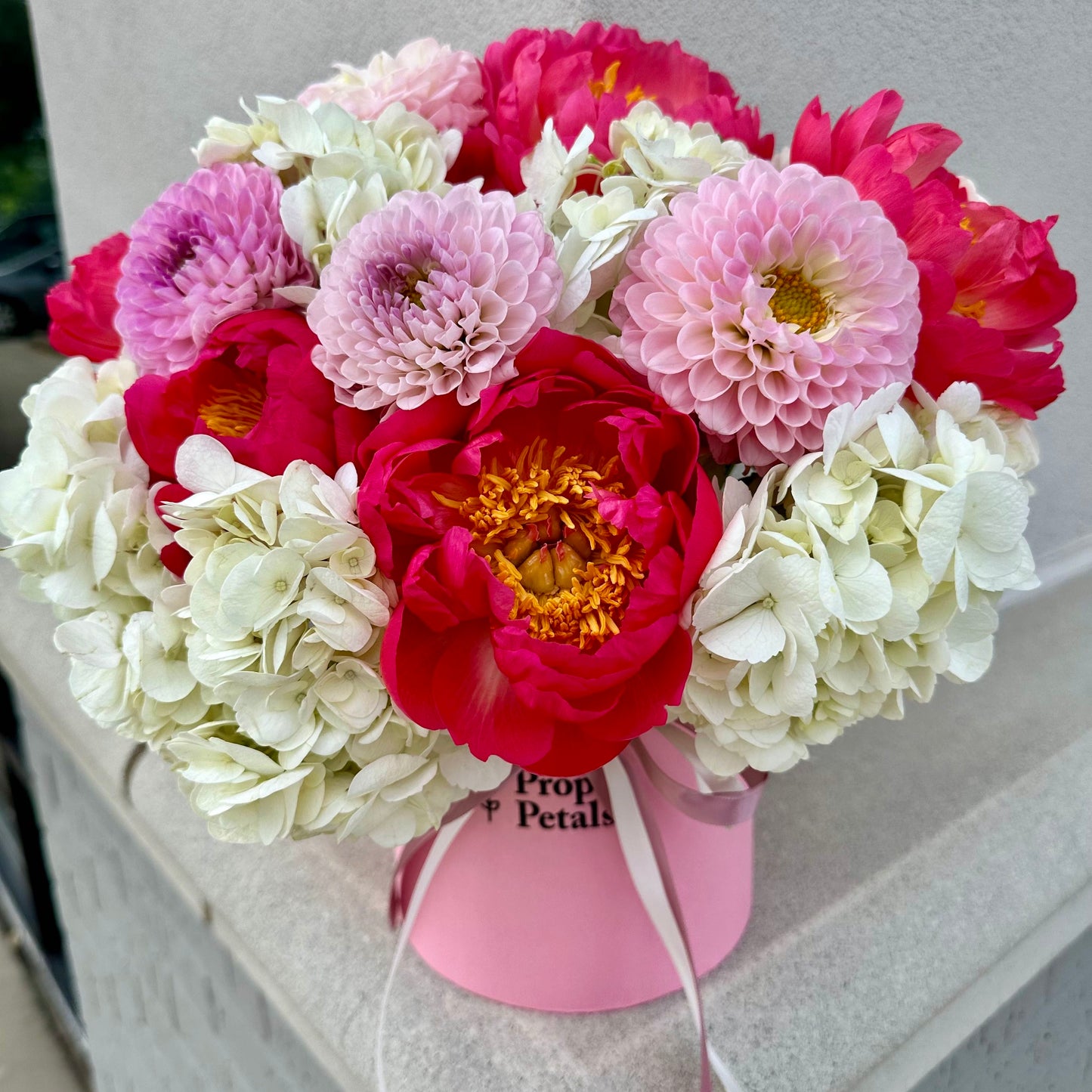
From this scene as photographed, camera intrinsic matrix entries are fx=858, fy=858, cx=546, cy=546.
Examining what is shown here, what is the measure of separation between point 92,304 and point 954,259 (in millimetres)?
428

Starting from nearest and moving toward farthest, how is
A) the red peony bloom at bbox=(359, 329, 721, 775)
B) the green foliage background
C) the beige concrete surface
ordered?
the red peony bloom at bbox=(359, 329, 721, 775), the beige concrete surface, the green foliage background

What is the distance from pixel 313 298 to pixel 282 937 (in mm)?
451

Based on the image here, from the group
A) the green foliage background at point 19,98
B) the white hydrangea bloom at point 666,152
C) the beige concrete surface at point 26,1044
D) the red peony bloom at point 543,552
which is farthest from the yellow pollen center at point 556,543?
the green foliage background at point 19,98

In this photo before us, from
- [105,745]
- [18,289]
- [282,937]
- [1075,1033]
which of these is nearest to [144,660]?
[282,937]

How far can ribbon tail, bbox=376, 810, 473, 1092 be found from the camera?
1.55 ft

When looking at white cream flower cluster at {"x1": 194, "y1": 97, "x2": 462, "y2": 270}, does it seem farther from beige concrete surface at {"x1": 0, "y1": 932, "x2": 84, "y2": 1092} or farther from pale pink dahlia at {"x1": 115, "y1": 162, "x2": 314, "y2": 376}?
beige concrete surface at {"x1": 0, "y1": 932, "x2": 84, "y2": 1092}

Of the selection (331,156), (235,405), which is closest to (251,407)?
(235,405)

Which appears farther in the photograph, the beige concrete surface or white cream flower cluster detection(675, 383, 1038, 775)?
the beige concrete surface

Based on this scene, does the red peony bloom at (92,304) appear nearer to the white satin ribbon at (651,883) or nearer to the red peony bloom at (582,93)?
the red peony bloom at (582,93)

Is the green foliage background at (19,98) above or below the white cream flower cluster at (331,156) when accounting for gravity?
below

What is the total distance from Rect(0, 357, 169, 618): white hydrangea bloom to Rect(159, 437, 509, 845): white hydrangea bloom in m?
0.05

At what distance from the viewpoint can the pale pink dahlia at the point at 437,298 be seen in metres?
0.32

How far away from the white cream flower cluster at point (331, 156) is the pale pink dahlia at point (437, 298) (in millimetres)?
39

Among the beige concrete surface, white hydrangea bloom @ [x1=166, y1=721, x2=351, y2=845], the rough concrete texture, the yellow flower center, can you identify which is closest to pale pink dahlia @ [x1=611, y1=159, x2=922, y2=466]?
the yellow flower center
